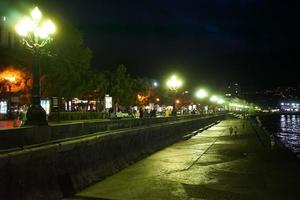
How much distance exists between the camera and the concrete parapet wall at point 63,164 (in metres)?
8.28

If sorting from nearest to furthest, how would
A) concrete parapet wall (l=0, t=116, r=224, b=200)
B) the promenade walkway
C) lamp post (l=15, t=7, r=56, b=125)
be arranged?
concrete parapet wall (l=0, t=116, r=224, b=200), the promenade walkway, lamp post (l=15, t=7, r=56, b=125)

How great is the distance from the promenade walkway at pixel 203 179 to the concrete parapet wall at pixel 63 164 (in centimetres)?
35

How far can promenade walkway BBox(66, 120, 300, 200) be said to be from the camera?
11.0 m

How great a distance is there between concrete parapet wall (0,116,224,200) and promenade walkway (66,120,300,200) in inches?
13.9

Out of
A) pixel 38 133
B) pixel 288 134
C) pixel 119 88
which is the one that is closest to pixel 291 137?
pixel 288 134

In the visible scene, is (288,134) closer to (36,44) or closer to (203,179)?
(36,44)

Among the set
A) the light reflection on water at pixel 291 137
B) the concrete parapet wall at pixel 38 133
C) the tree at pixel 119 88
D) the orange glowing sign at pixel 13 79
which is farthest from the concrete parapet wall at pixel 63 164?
the tree at pixel 119 88

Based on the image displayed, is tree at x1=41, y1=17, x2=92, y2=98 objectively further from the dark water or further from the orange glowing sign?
the dark water

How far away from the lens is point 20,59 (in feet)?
176

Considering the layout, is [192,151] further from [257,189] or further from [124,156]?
[257,189]

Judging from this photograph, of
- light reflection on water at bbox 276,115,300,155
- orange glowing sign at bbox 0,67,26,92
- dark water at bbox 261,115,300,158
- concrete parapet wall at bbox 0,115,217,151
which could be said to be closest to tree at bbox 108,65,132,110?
dark water at bbox 261,115,300,158

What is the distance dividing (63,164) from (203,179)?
4517 mm

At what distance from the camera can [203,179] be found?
13250 millimetres

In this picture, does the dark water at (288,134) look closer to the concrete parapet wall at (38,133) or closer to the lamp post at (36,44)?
the concrete parapet wall at (38,133)
